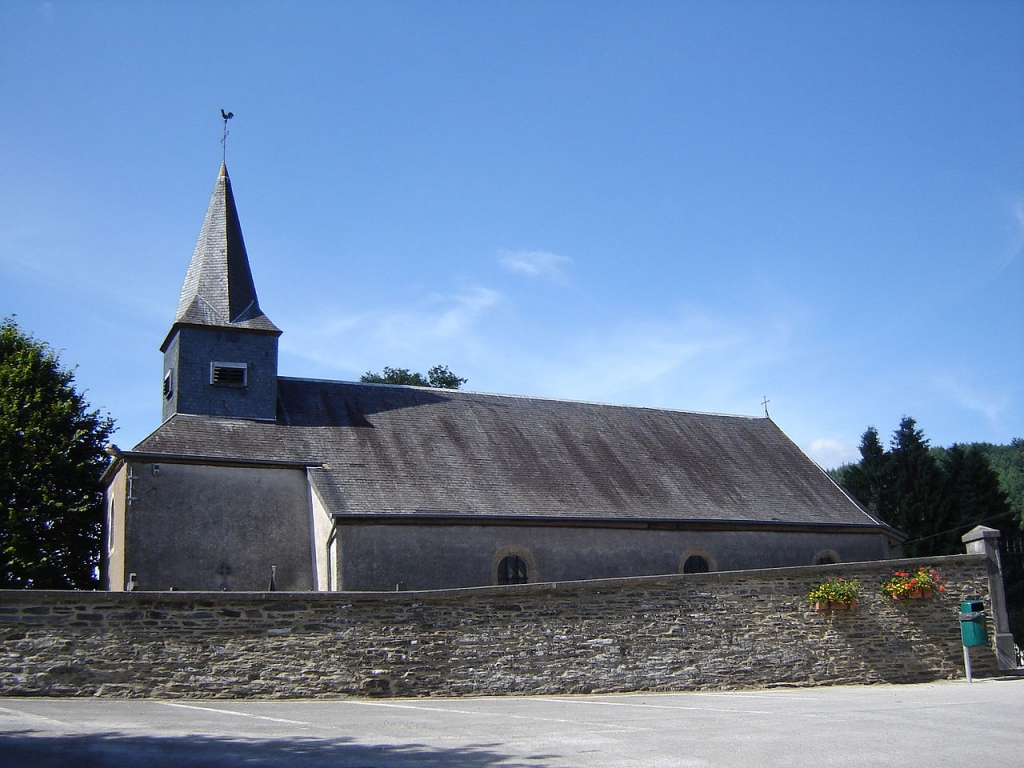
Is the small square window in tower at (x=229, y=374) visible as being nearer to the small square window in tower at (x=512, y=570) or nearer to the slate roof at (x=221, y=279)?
the slate roof at (x=221, y=279)

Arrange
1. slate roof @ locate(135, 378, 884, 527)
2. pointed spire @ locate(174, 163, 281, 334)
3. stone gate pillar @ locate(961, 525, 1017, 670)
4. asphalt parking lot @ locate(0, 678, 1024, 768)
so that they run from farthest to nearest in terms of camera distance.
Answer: pointed spire @ locate(174, 163, 281, 334)
slate roof @ locate(135, 378, 884, 527)
stone gate pillar @ locate(961, 525, 1017, 670)
asphalt parking lot @ locate(0, 678, 1024, 768)

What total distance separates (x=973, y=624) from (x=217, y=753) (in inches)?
539

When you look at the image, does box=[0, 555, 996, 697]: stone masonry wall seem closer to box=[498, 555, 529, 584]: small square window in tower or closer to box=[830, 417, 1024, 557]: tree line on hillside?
box=[498, 555, 529, 584]: small square window in tower

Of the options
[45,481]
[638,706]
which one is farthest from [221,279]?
[638,706]

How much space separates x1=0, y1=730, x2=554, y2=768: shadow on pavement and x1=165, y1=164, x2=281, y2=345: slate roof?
52.1 feet

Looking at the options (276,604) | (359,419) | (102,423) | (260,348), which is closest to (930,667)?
(276,604)

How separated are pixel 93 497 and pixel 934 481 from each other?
33760mm

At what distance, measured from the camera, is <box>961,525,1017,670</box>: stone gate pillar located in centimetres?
1744

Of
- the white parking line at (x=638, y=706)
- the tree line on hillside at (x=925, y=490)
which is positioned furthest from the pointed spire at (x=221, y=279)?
the tree line on hillside at (x=925, y=490)

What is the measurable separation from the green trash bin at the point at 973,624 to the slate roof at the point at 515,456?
24.8ft

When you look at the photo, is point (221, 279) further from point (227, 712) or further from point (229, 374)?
point (227, 712)

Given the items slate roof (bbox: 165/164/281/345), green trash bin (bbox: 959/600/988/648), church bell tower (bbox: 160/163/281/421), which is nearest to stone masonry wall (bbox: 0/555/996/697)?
green trash bin (bbox: 959/600/988/648)

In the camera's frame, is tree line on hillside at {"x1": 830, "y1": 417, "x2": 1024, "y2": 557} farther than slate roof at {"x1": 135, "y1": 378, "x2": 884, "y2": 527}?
Yes

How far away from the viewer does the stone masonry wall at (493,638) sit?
13.0 m
